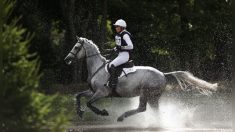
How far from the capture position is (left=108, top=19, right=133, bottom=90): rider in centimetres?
1895

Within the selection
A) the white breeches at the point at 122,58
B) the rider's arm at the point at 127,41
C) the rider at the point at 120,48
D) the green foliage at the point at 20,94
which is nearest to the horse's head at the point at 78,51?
the rider at the point at 120,48

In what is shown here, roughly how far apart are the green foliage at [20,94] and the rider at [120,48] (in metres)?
11.4

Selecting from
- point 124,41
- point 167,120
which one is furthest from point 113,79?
point 167,120

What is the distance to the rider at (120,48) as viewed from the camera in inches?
746

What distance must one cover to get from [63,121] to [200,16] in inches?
1702

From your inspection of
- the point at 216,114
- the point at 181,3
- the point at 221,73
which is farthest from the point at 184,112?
the point at 181,3

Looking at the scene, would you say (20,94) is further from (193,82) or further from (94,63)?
(193,82)

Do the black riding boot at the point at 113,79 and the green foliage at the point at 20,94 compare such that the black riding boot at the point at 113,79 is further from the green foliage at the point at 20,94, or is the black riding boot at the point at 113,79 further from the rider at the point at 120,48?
the green foliage at the point at 20,94

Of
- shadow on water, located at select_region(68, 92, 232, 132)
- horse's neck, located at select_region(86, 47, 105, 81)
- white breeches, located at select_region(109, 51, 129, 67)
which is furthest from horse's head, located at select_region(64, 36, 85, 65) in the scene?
shadow on water, located at select_region(68, 92, 232, 132)

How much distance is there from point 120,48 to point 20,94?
1208 centimetres

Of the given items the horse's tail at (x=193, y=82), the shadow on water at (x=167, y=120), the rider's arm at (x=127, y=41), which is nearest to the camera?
the shadow on water at (x=167, y=120)

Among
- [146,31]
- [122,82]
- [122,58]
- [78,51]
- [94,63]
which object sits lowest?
[146,31]

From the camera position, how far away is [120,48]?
19188 millimetres

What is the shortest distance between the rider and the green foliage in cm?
1143
